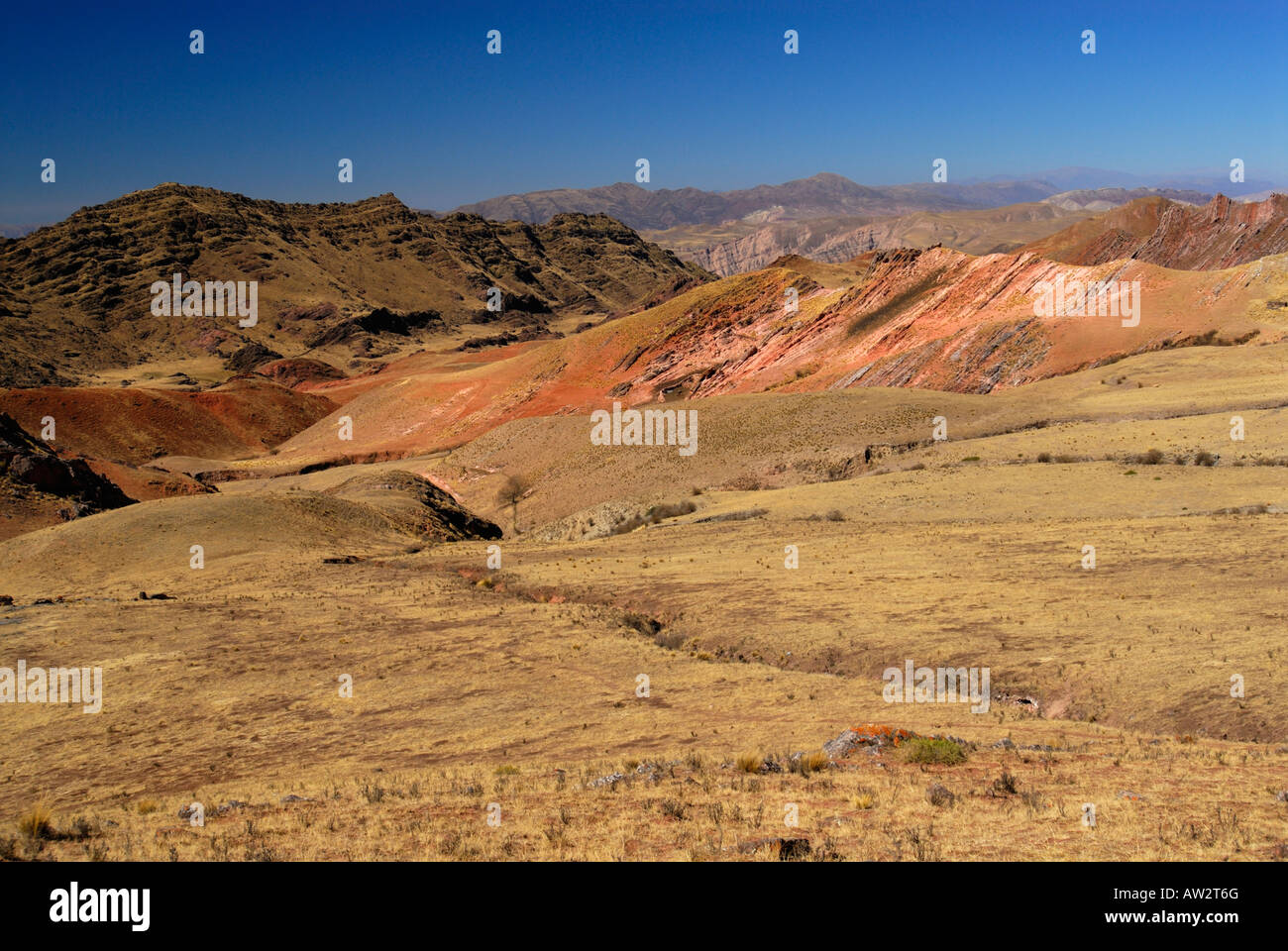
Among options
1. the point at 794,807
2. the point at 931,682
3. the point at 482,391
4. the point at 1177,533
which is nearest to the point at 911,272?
the point at 482,391

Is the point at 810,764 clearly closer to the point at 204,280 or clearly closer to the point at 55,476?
the point at 55,476

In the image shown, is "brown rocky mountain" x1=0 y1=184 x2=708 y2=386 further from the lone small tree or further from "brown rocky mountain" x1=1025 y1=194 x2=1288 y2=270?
the lone small tree

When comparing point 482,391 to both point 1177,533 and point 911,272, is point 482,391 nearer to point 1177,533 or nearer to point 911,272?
point 911,272

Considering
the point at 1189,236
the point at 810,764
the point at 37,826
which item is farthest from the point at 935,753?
the point at 1189,236

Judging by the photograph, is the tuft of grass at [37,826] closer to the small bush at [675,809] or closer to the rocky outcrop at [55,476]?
the small bush at [675,809]

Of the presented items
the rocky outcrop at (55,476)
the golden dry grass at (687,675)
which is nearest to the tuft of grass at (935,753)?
the golden dry grass at (687,675)
